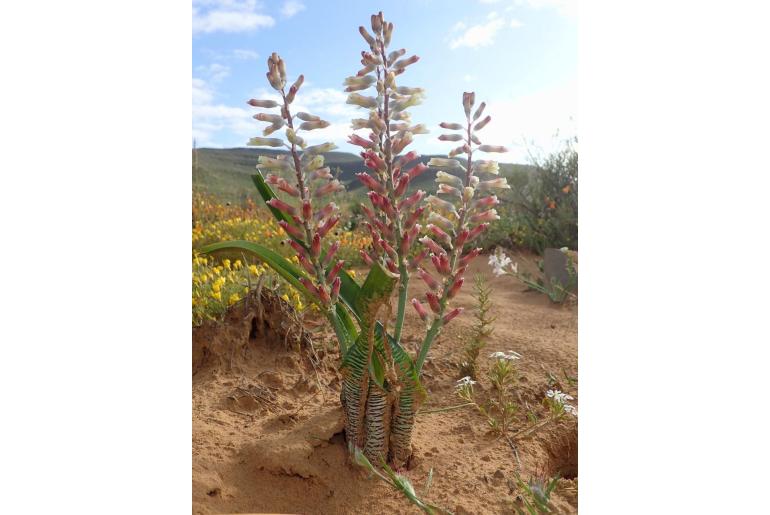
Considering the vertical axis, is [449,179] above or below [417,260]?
above

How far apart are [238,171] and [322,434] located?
20.3ft

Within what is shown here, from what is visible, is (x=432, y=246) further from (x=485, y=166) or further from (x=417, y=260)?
(x=485, y=166)

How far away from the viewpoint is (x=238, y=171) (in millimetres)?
7148

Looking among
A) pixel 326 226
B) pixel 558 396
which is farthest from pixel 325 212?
pixel 558 396

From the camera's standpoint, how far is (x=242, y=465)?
1.23 metres

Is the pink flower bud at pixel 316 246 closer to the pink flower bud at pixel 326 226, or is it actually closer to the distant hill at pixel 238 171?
the pink flower bud at pixel 326 226

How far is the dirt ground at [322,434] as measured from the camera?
3.90ft

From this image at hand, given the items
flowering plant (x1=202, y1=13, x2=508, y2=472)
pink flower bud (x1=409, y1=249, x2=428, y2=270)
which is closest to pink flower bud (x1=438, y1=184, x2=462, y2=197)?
flowering plant (x1=202, y1=13, x2=508, y2=472)

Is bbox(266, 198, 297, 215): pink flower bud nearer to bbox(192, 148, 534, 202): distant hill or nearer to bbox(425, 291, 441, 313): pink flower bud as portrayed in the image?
bbox(425, 291, 441, 313): pink flower bud

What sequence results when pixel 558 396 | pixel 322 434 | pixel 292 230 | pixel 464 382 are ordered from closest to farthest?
pixel 292 230
pixel 322 434
pixel 558 396
pixel 464 382
